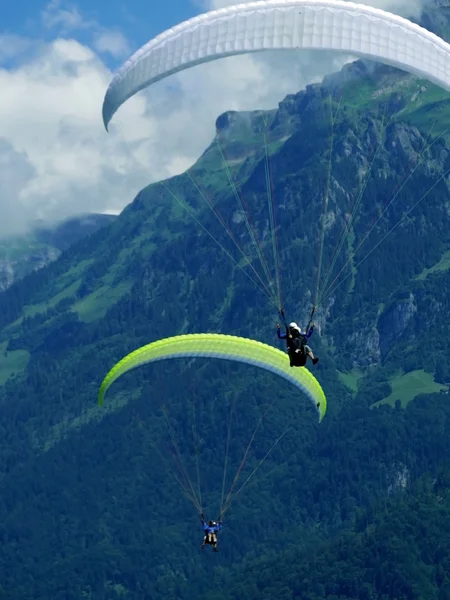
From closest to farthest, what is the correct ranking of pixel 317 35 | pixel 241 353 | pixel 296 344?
pixel 317 35
pixel 296 344
pixel 241 353

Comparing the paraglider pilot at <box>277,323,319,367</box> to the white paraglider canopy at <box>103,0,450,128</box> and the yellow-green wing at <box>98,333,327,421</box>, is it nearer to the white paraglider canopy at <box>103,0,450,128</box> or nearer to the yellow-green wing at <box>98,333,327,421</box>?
the white paraglider canopy at <box>103,0,450,128</box>

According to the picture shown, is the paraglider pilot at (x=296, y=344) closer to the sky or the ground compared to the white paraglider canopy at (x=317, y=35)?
closer to the ground

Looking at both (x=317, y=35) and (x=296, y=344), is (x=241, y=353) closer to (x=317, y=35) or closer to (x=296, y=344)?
(x=296, y=344)

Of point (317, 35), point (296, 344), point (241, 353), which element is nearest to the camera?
point (317, 35)

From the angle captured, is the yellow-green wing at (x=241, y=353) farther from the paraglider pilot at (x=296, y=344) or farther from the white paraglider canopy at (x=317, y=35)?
the white paraglider canopy at (x=317, y=35)

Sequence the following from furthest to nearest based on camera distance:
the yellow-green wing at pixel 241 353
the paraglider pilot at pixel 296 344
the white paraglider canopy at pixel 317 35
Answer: the yellow-green wing at pixel 241 353 → the paraglider pilot at pixel 296 344 → the white paraglider canopy at pixel 317 35

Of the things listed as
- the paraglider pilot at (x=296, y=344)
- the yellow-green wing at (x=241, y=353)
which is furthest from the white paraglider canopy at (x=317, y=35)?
the yellow-green wing at (x=241, y=353)

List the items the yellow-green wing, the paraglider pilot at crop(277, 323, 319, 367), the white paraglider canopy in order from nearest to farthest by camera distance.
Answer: the white paraglider canopy, the paraglider pilot at crop(277, 323, 319, 367), the yellow-green wing

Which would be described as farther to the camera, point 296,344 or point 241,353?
point 241,353

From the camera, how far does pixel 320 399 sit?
10044 cm

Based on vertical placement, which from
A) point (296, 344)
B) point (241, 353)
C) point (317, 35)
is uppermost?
point (241, 353)

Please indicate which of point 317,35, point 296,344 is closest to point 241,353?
point 296,344

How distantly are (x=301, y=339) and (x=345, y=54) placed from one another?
15.0 metres

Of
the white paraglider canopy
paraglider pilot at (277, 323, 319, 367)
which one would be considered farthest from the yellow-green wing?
the white paraglider canopy
